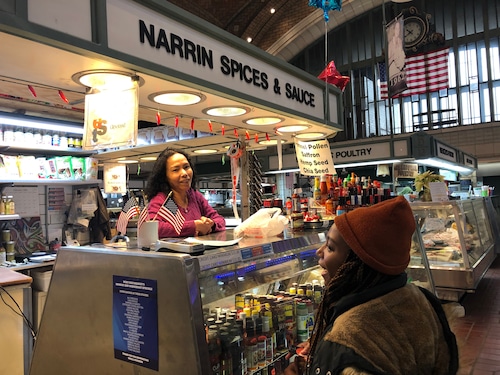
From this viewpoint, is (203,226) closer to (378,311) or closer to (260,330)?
(260,330)

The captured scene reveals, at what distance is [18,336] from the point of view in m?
3.66

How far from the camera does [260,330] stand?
7.40 ft

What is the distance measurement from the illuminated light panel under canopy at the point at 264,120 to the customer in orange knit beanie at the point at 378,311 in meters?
2.45

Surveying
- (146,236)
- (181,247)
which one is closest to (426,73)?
(146,236)

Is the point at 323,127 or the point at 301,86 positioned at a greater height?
the point at 301,86

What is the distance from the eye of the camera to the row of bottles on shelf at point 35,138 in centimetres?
529

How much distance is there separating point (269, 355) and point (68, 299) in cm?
107

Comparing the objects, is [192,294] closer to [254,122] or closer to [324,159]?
[254,122]

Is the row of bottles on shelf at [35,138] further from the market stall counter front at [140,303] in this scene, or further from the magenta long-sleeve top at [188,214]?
the market stall counter front at [140,303]

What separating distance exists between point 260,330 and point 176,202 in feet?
4.60

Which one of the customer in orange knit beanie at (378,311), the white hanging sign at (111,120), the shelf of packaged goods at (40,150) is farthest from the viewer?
the shelf of packaged goods at (40,150)

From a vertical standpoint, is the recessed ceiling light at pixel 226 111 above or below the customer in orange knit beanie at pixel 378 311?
above

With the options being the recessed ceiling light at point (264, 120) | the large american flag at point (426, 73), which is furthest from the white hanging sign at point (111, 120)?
the large american flag at point (426, 73)

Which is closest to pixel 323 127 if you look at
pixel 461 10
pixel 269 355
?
pixel 269 355
